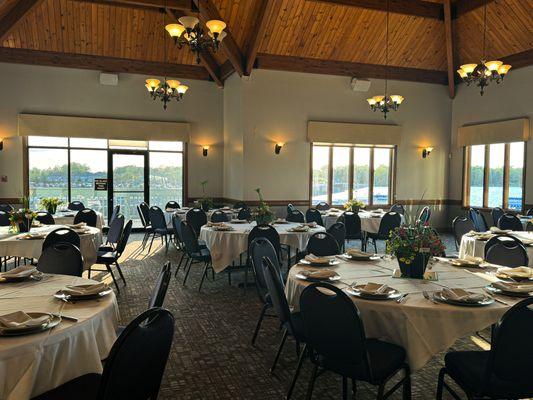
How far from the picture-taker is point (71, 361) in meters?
2.25

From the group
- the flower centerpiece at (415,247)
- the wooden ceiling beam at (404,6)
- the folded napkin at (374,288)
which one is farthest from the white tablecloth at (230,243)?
the wooden ceiling beam at (404,6)

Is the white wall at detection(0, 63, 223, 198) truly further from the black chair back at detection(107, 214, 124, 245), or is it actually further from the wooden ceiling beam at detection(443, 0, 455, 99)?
the wooden ceiling beam at detection(443, 0, 455, 99)

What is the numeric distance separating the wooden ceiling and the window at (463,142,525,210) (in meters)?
2.04

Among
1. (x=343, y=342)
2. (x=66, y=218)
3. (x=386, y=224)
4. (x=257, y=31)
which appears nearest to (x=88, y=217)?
(x=66, y=218)

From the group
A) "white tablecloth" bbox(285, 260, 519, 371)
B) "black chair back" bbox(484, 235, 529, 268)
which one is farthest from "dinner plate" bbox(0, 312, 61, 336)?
"black chair back" bbox(484, 235, 529, 268)

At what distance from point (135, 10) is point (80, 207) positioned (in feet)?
15.0

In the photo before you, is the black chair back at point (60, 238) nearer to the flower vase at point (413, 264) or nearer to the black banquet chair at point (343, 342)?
the black banquet chair at point (343, 342)

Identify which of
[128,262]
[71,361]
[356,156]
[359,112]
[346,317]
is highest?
[359,112]

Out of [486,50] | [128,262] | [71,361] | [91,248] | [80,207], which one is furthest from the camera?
[486,50]

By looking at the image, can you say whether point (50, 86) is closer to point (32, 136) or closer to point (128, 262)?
point (32, 136)

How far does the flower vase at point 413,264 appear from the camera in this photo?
327 centimetres

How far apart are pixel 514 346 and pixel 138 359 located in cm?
186

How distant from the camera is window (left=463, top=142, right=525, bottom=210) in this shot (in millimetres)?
10547

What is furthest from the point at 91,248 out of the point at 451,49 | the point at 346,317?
the point at 451,49
